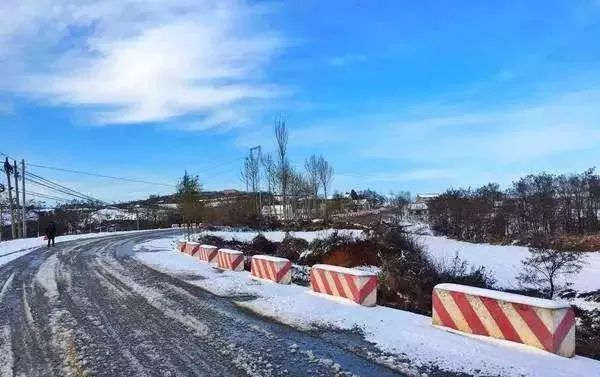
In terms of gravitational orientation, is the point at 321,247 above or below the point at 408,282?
above

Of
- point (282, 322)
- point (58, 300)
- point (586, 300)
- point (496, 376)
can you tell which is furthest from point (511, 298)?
point (586, 300)

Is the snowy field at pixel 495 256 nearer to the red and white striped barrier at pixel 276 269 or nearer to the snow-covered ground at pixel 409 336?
the red and white striped barrier at pixel 276 269

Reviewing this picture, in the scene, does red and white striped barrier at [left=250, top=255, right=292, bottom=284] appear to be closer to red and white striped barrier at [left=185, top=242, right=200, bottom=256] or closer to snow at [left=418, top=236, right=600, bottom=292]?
red and white striped barrier at [left=185, top=242, right=200, bottom=256]

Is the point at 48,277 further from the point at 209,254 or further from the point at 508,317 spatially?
the point at 508,317

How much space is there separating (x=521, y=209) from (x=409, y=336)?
63.9 meters

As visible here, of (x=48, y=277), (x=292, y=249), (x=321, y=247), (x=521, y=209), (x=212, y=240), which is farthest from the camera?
(x=521, y=209)

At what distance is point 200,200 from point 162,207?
187ft

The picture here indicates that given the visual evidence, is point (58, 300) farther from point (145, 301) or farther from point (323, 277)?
point (323, 277)

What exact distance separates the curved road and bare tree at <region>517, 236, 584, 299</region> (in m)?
18.1

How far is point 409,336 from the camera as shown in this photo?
893cm

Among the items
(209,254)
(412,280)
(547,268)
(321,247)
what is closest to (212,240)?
(321,247)

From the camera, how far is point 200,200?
4134 centimetres

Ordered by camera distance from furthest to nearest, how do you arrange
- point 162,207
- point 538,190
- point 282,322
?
point 162,207 < point 538,190 < point 282,322

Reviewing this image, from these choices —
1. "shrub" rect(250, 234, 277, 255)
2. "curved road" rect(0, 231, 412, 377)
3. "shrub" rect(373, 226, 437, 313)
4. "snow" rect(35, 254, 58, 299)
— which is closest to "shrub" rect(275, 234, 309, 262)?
"shrub" rect(250, 234, 277, 255)
